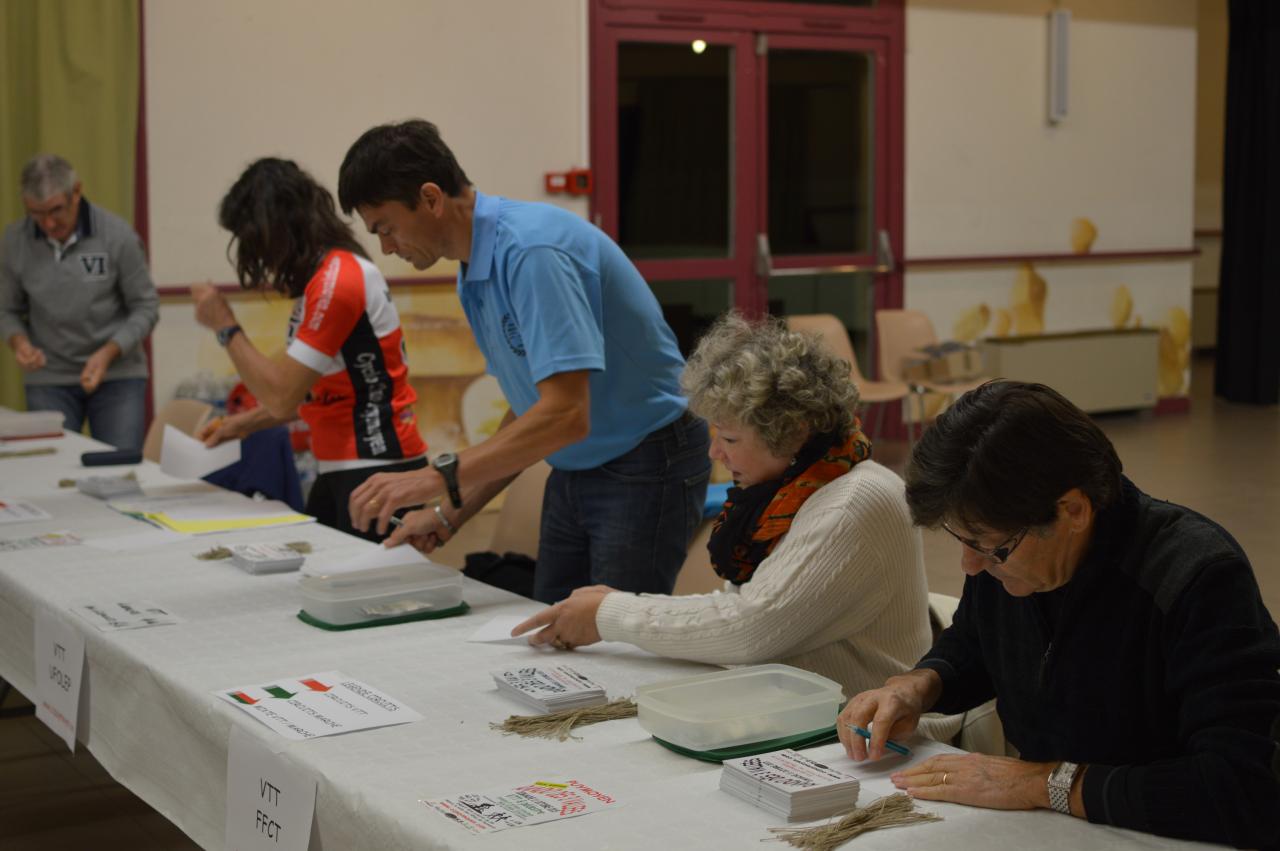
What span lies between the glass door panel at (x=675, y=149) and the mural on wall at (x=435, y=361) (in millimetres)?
1192

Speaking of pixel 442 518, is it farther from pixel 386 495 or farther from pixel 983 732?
pixel 983 732

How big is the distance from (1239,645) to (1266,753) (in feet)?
0.35

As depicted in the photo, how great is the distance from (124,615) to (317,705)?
622 mm

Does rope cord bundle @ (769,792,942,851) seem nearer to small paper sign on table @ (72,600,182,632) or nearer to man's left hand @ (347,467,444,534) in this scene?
man's left hand @ (347,467,444,534)

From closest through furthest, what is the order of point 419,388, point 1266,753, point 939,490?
point 1266,753, point 939,490, point 419,388

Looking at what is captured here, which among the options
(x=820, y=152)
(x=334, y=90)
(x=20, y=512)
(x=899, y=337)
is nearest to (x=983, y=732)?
(x=20, y=512)

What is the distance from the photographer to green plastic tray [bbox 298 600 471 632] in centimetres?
238

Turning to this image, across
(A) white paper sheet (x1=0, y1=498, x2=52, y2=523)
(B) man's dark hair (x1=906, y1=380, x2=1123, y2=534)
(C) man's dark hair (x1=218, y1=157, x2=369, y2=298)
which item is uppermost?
(C) man's dark hair (x1=218, y1=157, x2=369, y2=298)

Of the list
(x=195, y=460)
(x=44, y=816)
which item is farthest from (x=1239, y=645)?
(x=44, y=816)

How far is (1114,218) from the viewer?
956cm

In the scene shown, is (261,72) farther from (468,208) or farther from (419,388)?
(468,208)

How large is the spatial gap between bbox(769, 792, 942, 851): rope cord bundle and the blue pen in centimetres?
14

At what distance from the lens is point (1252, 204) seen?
1032 cm

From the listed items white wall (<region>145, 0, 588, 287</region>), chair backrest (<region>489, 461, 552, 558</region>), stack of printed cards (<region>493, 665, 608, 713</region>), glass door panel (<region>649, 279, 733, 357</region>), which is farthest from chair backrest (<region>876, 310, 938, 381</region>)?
stack of printed cards (<region>493, 665, 608, 713</region>)
